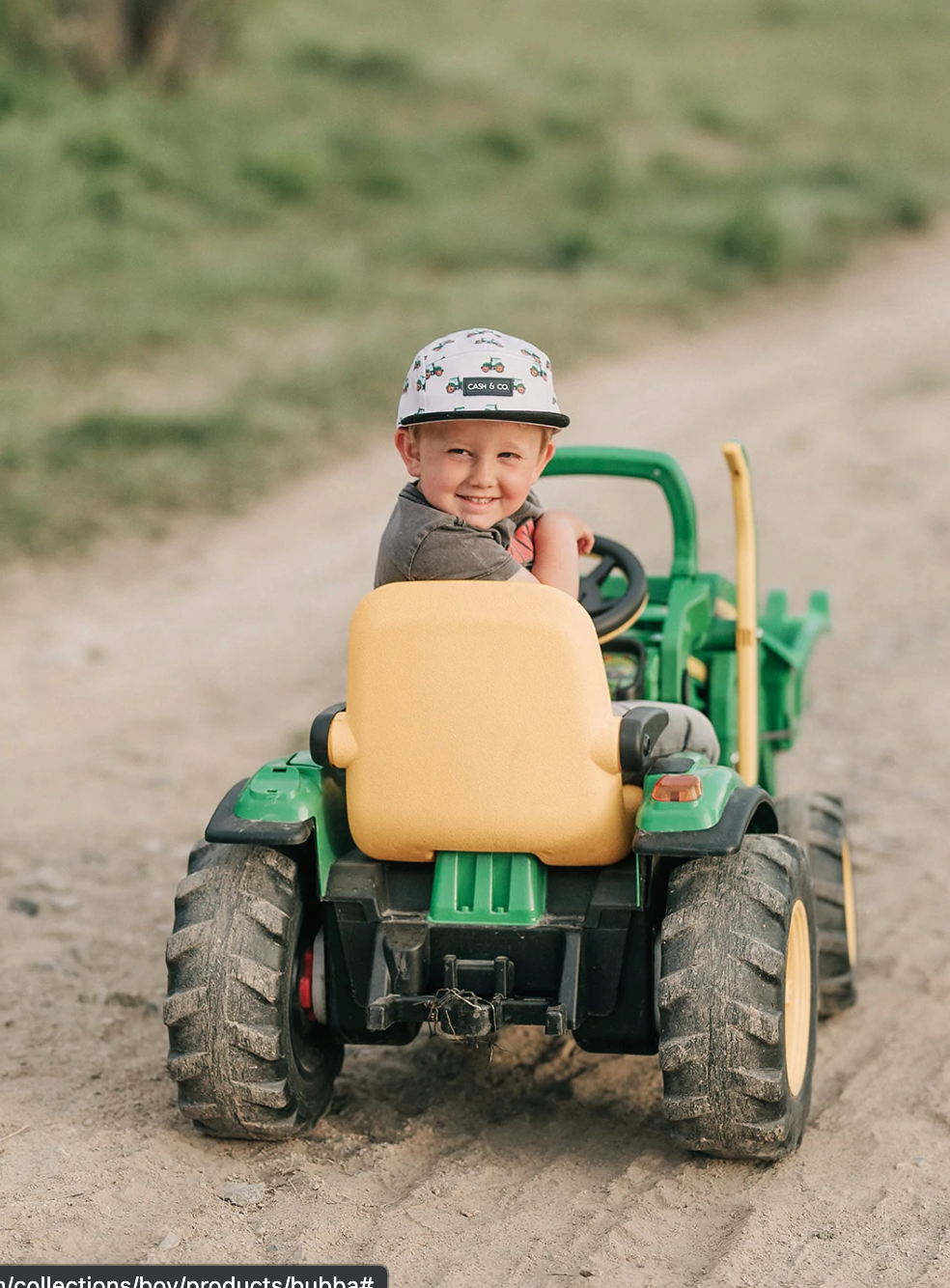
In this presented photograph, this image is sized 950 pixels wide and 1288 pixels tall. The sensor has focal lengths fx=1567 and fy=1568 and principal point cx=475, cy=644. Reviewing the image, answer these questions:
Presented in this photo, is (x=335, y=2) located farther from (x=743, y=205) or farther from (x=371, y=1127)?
(x=371, y=1127)

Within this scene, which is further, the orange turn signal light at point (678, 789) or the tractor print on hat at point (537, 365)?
the tractor print on hat at point (537, 365)

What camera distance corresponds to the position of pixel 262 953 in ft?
12.1

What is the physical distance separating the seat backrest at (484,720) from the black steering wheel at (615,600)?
0.57m

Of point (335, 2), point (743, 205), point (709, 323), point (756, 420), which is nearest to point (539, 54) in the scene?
point (335, 2)

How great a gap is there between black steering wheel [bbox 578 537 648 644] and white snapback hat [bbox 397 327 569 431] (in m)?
0.62

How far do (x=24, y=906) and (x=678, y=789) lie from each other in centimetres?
287

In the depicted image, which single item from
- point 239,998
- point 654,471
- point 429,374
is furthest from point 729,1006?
point 654,471

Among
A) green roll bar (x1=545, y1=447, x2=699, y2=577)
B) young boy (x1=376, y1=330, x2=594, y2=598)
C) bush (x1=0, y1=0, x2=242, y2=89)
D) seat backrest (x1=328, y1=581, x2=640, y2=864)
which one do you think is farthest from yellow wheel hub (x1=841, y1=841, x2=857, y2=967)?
bush (x1=0, y1=0, x2=242, y2=89)

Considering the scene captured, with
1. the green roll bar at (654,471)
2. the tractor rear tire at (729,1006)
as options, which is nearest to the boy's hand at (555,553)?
the tractor rear tire at (729,1006)

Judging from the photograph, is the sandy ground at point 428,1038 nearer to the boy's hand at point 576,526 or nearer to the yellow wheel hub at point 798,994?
the yellow wheel hub at point 798,994

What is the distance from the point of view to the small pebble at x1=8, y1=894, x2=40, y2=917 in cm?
546

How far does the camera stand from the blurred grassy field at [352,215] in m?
11.0

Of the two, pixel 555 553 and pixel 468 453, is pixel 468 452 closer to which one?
pixel 468 453

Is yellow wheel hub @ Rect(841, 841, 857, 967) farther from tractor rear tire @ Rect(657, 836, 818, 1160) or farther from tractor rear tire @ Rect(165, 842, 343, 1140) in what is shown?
tractor rear tire @ Rect(165, 842, 343, 1140)
